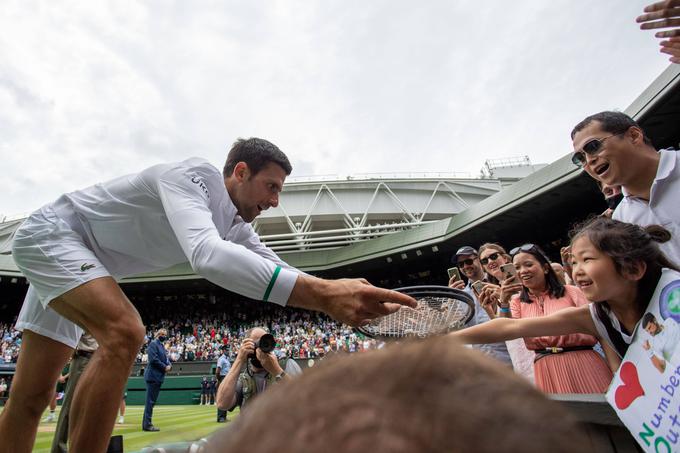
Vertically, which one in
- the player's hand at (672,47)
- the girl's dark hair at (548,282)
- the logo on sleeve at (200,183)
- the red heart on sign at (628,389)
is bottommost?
the red heart on sign at (628,389)

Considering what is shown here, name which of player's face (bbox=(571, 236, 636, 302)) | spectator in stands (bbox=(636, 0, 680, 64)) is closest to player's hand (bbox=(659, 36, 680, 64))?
spectator in stands (bbox=(636, 0, 680, 64))

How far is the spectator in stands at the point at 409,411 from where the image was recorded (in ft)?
0.94

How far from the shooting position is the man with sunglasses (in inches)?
87.0

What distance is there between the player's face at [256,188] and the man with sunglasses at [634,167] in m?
2.02

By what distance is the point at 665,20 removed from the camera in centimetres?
215

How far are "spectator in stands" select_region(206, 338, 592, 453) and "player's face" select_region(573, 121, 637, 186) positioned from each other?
8.71 feet

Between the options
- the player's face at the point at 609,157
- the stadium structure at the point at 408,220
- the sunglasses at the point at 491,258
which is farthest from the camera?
the stadium structure at the point at 408,220

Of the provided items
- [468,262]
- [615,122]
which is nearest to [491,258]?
[468,262]

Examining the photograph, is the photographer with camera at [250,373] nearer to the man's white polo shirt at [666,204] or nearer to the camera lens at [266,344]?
the camera lens at [266,344]

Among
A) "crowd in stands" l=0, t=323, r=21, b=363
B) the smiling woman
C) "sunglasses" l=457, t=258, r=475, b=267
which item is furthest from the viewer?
"crowd in stands" l=0, t=323, r=21, b=363

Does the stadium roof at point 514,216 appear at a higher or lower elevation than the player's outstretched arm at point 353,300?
higher

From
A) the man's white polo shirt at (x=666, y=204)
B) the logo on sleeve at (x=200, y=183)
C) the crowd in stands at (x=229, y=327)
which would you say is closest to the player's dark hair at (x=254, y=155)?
the logo on sleeve at (x=200, y=183)

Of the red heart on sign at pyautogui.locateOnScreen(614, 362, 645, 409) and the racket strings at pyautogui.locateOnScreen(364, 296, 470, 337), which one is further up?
the racket strings at pyautogui.locateOnScreen(364, 296, 470, 337)

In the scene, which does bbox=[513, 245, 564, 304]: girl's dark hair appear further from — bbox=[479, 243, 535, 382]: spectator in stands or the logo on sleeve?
the logo on sleeve
